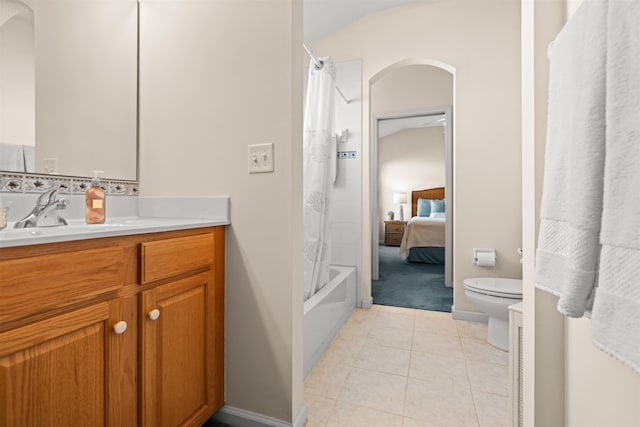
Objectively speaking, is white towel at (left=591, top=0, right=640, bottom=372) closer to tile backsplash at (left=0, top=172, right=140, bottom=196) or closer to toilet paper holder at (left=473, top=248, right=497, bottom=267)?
tile backsplash at (left=0, top=172, right=140, bottom=196)

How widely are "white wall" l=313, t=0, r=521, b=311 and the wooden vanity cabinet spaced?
6.90ft

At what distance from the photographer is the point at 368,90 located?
2762mm

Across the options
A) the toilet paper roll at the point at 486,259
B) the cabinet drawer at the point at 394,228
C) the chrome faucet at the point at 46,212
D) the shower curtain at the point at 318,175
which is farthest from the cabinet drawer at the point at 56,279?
the cabinet drawer at the point at 394,228

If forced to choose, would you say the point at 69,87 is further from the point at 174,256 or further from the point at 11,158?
the point at 174,256

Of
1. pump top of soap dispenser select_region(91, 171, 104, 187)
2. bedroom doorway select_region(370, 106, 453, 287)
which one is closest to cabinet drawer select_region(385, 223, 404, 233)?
bedroom doorway select_region(370, 106, 453, 287)

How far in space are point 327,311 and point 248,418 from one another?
2.86 feet

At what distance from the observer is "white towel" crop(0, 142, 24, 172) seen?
A: 3.48 ft

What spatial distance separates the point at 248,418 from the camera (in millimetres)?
1235

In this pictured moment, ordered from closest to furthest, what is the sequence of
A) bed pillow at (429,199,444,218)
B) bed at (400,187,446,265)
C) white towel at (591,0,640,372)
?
white towel at (591,0,640,372) < bed at (400,187,446,265) < bed pillow at (429,199,444,218)

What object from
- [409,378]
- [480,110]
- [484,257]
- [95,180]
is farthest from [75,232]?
[480,110]

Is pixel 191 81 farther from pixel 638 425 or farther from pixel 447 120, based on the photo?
pixel 447 120

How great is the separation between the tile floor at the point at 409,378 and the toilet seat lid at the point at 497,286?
0.37m

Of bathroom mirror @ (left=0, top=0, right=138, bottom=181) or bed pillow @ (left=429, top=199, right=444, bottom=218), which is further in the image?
bed pillow @ (left=429, top=199, right=444, bottom=218)

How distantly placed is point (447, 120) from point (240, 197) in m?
2.91
